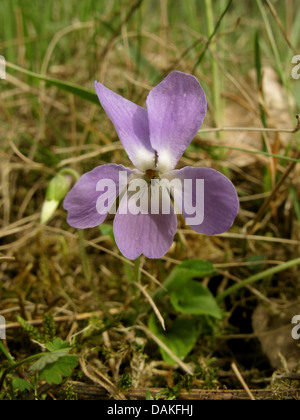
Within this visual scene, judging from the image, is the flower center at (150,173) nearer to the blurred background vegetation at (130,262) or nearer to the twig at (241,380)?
the blurred background vegetation at (130,262)

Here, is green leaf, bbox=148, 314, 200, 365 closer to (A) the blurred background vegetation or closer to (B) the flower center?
(A) the blurred background vegetation

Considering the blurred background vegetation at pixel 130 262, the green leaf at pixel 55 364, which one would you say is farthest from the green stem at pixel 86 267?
the green leaf at pixel 55 364

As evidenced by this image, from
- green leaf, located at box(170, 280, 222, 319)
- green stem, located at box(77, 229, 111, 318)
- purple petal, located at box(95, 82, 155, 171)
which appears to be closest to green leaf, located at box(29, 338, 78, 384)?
green stem, located at box(77, 229, 111, 318)

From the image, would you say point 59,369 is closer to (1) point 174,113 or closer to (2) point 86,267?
(2) point 86,267

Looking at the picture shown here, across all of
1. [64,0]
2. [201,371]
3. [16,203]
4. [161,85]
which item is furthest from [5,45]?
[201,371]
